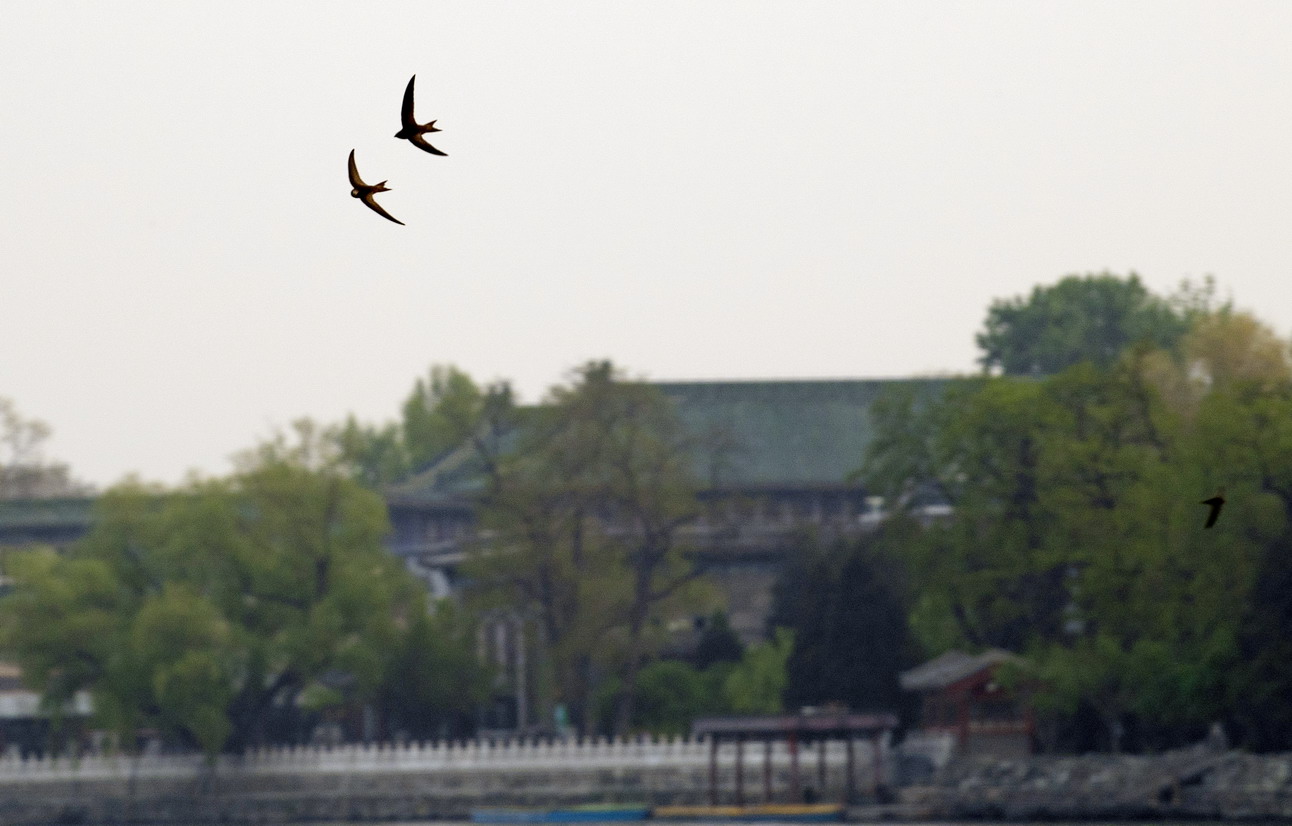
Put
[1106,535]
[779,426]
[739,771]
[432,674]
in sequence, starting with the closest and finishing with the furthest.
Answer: [1106,535]
[739,771]
[432,674]
[779,426]

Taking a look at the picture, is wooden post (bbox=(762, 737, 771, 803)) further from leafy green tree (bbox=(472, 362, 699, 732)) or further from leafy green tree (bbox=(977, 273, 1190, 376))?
leafy green tree (bbox=(977, 273, 1190, 376))

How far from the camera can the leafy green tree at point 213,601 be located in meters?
51.7

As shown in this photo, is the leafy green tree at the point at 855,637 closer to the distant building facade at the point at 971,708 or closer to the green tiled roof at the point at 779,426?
the distant building facade at the point at 971,708

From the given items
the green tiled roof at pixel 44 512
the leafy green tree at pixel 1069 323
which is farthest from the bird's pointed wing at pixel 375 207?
the leafy green tree at pixel 1069 323

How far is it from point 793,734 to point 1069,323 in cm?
3747

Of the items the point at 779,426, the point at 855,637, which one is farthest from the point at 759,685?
the point at 779,426

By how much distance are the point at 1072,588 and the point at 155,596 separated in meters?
19.7

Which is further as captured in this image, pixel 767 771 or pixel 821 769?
pixel 821 769

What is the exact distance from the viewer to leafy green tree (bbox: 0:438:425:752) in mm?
51688

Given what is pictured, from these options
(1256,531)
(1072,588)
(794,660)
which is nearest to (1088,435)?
(1072,588)

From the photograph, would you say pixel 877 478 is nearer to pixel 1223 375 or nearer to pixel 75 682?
pixel 1223 375

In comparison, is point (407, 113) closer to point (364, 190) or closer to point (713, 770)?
point (364, 190)

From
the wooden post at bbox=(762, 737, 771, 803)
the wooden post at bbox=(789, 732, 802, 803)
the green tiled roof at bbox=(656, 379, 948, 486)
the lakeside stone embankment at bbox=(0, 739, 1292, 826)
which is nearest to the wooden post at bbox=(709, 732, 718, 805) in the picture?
the lakeside stone embankment at bbox=(0, 739, 1292, 826)

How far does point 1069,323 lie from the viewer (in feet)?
273
